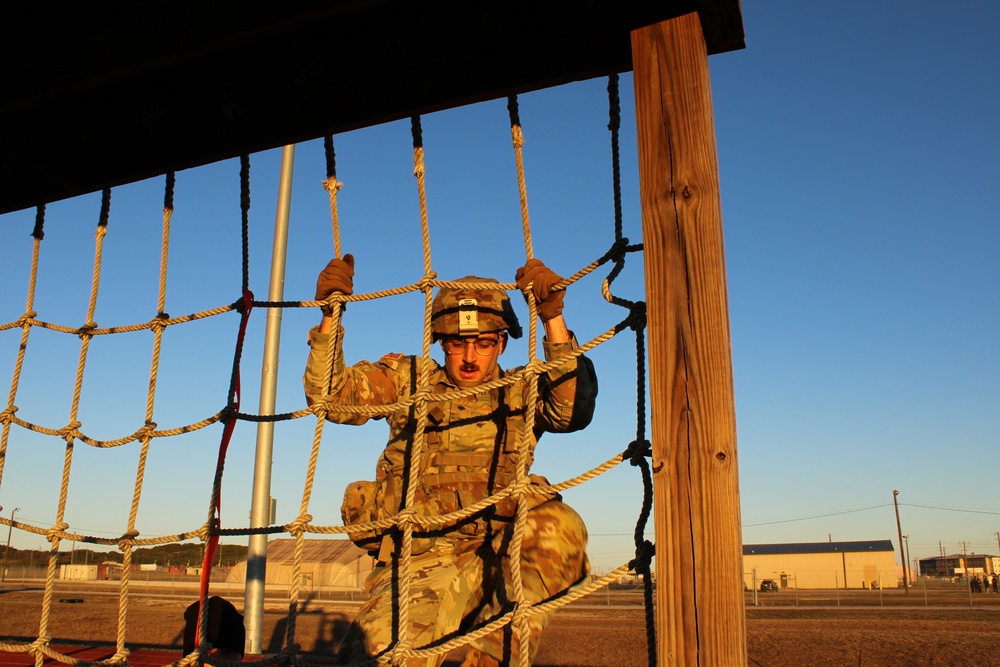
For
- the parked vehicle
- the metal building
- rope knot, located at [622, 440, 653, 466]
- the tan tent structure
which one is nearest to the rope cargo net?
rope knot, located at [622, 440, 653, 466]

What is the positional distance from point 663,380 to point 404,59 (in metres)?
1.37

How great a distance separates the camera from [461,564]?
3176mm

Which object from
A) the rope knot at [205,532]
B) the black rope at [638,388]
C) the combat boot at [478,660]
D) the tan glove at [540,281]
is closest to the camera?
the black rope at [638,388]

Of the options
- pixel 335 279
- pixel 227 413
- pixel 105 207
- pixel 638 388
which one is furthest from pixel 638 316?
pixel 105 207

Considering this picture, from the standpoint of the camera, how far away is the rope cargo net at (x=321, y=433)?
218 cm

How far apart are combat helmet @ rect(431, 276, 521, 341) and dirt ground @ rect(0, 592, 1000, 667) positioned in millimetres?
4288

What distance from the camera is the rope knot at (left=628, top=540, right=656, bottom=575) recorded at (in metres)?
2.07

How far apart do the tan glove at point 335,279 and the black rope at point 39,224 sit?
1462 mm

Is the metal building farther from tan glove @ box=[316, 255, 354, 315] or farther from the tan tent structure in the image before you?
tan glove @ box=[316, 255, 354, 315]

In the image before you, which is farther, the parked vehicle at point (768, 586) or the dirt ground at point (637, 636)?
the parked vehicle at point (768, 586)

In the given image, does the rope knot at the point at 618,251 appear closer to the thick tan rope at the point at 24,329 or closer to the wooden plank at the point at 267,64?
the wooden plank at the point at 267,64

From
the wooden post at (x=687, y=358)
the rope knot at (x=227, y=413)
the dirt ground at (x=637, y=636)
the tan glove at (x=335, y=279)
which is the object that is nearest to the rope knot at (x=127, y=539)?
the rope knot at (x=227, y=413)

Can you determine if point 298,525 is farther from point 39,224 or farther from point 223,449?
point 39,224

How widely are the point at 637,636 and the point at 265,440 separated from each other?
664cm
